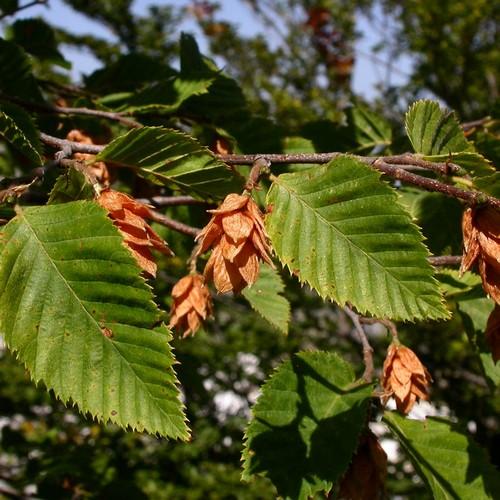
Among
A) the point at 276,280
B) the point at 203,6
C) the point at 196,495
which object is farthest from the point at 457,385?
the point at 203,6

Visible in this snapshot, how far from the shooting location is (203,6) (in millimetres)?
7293

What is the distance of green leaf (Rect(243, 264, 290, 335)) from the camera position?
59.4 inches

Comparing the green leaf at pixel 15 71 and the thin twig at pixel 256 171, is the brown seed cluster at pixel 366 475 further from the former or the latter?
the green leaf at pixel 15 71

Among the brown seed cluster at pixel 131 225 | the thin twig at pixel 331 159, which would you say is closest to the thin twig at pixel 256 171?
the thin twig at pixel 331 159

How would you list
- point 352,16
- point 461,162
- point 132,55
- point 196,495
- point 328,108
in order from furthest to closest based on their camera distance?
point 352,16
point 328,108
point 196,495
point 132,55
point 461,162

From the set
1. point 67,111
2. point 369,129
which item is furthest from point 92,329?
point 369,129

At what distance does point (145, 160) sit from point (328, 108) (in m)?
4.27

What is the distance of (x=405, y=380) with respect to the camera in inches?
51.0

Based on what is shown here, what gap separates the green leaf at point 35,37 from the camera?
2.08 metres

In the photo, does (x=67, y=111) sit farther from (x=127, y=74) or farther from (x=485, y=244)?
(x=485, y=244)

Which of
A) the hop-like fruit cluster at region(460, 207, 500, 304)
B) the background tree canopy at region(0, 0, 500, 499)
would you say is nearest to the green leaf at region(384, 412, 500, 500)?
the background tree canopy at region(0, 0, 500, 499)

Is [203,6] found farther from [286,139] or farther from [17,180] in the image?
[17,180]

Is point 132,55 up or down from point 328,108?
down

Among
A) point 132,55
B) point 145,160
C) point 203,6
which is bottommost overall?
point 145,160
